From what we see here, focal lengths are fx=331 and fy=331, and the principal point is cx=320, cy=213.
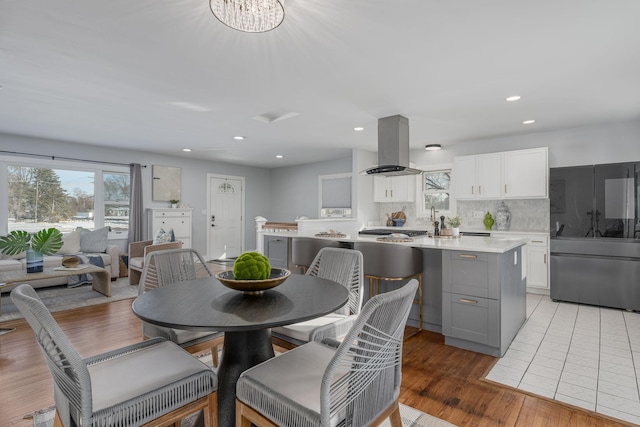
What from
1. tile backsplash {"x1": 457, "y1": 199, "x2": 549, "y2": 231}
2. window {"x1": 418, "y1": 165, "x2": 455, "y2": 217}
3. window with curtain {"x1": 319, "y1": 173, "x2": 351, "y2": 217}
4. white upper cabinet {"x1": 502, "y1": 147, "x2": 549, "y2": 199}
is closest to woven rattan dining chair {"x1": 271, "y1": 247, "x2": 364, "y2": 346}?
white upper cabinet {"x1": 502, "y1": 147, "x2": 549, "y2": 199}

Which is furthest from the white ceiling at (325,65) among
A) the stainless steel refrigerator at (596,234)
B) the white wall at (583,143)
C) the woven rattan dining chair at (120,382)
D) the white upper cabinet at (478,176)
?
the woven rattan dining chair at (120,382)

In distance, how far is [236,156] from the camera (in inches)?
279

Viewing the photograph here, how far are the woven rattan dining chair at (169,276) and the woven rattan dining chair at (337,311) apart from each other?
43cm

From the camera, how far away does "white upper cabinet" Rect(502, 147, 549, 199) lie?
4.63 m

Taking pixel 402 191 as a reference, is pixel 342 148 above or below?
above

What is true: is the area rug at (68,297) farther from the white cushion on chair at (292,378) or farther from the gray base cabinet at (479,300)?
the gray base cabinet at (479,300)

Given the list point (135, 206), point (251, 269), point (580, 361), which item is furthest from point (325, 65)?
point (135, 206)

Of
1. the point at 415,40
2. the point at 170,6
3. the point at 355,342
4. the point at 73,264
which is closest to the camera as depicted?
the point at 355,342

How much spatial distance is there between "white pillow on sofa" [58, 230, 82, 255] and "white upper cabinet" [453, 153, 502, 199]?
6.18 meters

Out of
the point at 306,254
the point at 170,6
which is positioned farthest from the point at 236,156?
the point at 170,6

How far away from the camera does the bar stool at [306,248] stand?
353cm

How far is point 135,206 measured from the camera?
6.27 metres

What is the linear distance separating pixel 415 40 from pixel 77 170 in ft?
19.7

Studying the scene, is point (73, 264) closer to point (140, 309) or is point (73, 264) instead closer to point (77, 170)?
point (77, 170)
